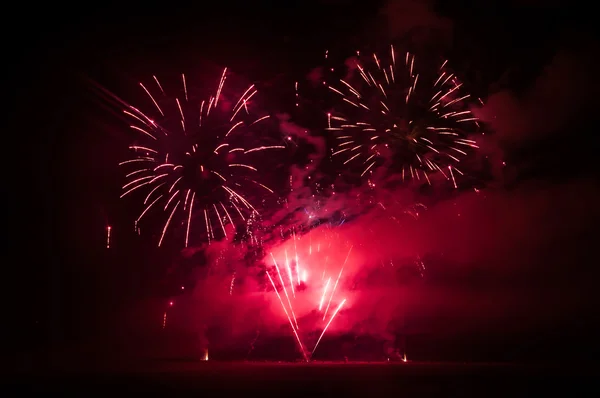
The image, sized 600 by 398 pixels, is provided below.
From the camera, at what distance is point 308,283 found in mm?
20781

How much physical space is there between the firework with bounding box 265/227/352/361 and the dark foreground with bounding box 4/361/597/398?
4.40m

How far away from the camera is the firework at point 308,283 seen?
20.2 meters

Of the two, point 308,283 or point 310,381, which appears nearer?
point 310,381

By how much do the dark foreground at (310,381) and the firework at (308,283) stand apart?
4.40 metres

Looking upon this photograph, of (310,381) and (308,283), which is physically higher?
(308,283)

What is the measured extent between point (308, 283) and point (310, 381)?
7.93 m

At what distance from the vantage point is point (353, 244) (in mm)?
20391

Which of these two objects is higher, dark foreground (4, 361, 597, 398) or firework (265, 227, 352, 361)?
firework (265, 227, 352, 361)

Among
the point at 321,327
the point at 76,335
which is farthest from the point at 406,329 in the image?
the point at 76,335

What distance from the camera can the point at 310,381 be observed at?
42.4ft

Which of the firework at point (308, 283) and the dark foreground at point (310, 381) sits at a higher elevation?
the firework at point (308, 283)

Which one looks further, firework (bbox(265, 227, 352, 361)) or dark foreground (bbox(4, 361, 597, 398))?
firework (bbox(265, 227, 352, 361))

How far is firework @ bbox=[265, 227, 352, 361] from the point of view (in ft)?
66.2

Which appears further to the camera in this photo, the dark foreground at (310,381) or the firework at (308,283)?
the firework at (308,283)
